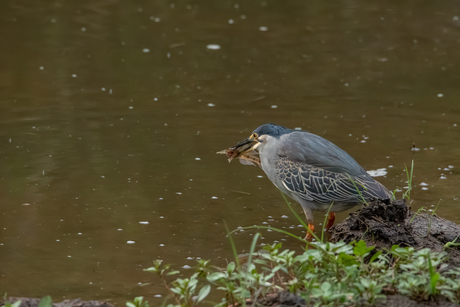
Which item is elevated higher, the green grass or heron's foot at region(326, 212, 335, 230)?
the green grass

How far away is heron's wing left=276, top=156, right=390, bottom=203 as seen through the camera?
500 cm

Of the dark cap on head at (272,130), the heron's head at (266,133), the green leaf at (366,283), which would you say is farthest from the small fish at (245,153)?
the green leaf at (366,283)

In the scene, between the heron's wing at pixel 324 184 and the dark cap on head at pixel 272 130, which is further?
the dark cap on head at pixel 272 130

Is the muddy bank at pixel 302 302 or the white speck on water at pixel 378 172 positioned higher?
the muddy bank at pixel 302 302

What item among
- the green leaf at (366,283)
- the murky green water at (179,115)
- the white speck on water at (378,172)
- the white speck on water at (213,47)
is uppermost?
the green leaf at (366,283)

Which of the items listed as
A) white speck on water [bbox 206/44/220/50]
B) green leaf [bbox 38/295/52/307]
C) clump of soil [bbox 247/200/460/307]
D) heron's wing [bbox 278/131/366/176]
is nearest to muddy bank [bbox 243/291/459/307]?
clump of soil [bbox 247/200/460/307]

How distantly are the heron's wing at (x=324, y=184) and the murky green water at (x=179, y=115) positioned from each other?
0.47 m

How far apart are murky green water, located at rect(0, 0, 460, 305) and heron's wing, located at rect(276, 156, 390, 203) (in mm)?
470

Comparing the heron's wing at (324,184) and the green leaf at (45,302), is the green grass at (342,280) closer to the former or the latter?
the green leaf at (45,302)

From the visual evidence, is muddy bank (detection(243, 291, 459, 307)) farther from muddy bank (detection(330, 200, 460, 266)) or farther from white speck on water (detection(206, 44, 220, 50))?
white speck on water (detection(206, 44, 220, 50))

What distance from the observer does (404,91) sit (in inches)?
360

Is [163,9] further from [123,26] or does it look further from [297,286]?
[297,286]

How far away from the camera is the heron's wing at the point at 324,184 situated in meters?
5.00

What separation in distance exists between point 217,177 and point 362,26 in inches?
271
